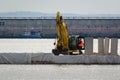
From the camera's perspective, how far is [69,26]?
142 metres

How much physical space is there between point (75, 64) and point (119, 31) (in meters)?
111

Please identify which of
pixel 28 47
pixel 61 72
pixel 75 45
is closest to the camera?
pixel 61 72

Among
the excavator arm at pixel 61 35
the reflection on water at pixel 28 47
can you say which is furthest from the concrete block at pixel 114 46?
the reflection on water at pixel 28 47

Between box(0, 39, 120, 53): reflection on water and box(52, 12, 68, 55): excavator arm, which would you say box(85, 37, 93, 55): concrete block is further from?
box(0, 39, 120, 53): reflection on water

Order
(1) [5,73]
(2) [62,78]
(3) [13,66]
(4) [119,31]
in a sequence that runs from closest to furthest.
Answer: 1. (2) [62,78]
2. (1) [5,73]
3. (3) [13,66]
4. (4) [119,31]

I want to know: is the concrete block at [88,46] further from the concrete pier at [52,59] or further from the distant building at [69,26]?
the distant building at [69,26]

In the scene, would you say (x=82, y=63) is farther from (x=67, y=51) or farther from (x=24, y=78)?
(x=24, y=78)

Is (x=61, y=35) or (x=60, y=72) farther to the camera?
(x=61, y=35)

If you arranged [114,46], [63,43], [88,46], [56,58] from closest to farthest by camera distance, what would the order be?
[56,58] < [114,46] < [88,46] < [63,43]

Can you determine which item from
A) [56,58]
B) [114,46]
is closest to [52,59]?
[56,58]

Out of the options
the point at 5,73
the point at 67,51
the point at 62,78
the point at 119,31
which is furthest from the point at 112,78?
the point at 119,31

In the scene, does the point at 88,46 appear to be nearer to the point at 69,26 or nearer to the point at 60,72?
the point at 60,72

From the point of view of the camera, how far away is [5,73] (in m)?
25.0

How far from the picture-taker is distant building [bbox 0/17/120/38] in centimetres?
13988
